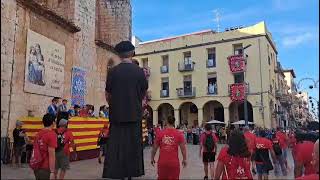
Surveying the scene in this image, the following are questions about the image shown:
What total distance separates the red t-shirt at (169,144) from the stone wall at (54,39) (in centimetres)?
357

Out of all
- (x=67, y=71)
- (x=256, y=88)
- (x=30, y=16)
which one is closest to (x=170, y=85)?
(x=256, y=88)

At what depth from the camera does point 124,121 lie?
4.80m

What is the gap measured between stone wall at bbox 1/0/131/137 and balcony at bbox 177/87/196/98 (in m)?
18.6

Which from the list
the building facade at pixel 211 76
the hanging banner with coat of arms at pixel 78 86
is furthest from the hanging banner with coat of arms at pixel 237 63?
the hanging banner with coat of arms at pixel 78 86

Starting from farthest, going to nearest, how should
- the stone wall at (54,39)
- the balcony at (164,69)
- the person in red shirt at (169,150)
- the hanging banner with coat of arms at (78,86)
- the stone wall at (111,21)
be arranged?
the balcony at (164,69) < the stone wall at (111,21) < the hanging banner with coat of arms at (78,86) < the stone wall at (54,39) < the person in red shirt at (169,150)

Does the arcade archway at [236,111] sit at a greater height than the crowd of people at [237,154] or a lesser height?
greater

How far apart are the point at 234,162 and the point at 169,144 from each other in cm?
153

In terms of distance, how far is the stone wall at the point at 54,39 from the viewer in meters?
12.9

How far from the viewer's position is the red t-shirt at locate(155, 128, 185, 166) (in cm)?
636

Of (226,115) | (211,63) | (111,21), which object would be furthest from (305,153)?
(211,63)

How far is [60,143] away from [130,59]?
11.8 feet

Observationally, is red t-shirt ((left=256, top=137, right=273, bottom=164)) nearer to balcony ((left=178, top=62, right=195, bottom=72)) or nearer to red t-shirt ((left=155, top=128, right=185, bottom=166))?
red t-shirt ((left=155, top=128, right=185, bottom=166))

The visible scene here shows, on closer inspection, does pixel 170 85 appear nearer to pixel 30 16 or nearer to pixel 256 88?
pixel 256 88

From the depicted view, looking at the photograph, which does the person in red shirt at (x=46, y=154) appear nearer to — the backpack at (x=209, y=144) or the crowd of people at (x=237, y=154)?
the crowd of people at (x=237, y=154)
